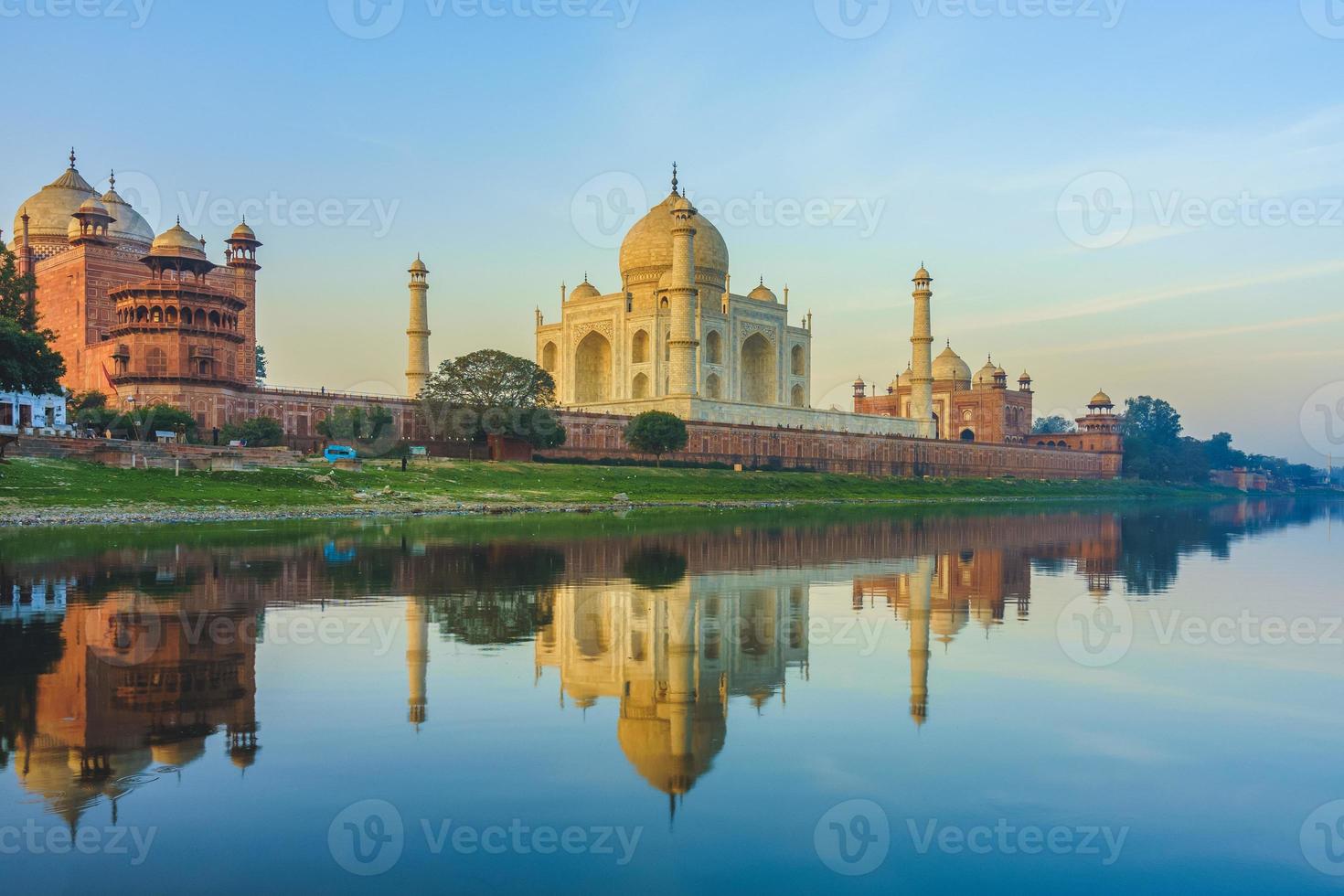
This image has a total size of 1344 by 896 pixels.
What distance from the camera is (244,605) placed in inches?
506

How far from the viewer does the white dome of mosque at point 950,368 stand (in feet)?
285

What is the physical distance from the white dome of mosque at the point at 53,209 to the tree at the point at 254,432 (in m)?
17.8

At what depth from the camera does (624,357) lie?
62.6 meters

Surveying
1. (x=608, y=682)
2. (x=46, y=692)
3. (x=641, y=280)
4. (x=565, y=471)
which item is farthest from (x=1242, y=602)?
(x=641, y=280)

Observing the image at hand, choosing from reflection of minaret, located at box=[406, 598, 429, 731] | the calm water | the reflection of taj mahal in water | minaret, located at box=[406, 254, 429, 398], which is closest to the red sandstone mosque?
minaret, located at box=[406, 254, 429, 398]

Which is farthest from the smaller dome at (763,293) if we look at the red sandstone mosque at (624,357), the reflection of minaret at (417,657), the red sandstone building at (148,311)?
the reflection of minaret at (417,657)

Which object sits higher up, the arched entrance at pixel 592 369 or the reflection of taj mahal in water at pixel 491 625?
the arched entrance at pixel 592 369

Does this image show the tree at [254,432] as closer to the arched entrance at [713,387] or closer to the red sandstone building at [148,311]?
the red sandstone building at [148,311]

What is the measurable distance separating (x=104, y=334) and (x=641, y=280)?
28753mm

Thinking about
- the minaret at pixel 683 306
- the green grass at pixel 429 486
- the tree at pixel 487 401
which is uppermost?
the minaret at pixel 683 306

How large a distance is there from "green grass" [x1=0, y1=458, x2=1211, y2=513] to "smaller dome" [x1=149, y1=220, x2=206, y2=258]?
1267 centimetres

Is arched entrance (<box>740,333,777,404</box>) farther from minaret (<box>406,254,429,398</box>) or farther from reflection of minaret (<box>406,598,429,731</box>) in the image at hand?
reflection of minaret (<box>406,598,429,731</box>)

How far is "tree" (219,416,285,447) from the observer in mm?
39219

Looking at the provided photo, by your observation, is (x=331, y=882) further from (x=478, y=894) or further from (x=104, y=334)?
(x=104, y=334)
